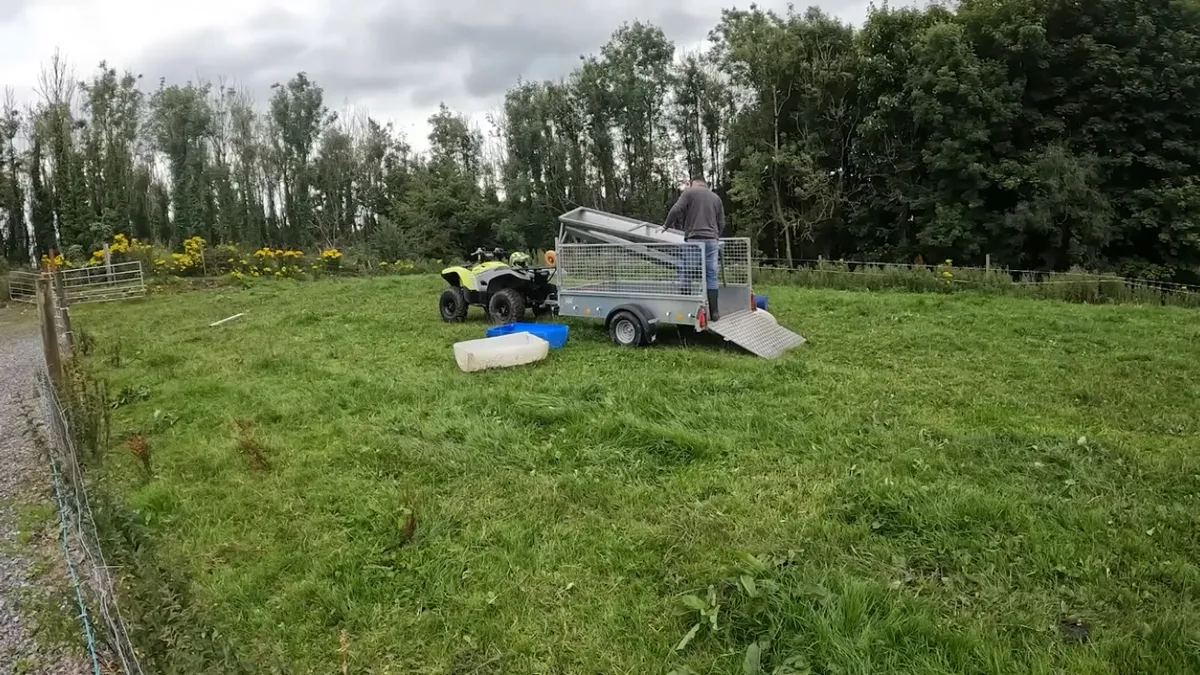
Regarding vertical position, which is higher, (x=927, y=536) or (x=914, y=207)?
(x=914, y=207)

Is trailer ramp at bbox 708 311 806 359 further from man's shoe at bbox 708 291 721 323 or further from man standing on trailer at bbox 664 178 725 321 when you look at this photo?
man standing on trailer at bbox 664 178 725 321

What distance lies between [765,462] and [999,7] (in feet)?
65.9

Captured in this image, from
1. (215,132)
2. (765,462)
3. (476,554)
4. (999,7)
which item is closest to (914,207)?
(999,7)

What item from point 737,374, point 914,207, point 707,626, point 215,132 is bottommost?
point 707,626

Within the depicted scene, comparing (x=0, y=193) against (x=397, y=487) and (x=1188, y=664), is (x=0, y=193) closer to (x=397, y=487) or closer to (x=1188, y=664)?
(x=397, y=487)

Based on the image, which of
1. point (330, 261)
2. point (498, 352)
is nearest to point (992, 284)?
point (498, 352)

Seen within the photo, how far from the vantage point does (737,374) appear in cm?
515

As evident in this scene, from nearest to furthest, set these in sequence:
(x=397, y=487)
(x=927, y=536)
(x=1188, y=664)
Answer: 1. (x=1188, y=664)
2. (x=927, y=536)
3. (x=397, y=487)

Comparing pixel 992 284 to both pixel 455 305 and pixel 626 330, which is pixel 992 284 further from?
pixel 455 305

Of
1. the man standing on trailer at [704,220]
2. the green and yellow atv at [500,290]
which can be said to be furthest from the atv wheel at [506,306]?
the man standing on trailer at [704,220]

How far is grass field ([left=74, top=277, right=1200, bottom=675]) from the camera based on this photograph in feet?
7.32

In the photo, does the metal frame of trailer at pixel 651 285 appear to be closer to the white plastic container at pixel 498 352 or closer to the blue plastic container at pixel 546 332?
the blue plastic container at pixel 546 332

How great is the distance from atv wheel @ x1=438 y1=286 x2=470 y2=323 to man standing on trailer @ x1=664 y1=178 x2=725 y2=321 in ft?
10.0

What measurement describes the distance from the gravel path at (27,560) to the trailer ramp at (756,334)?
4.76 meters
